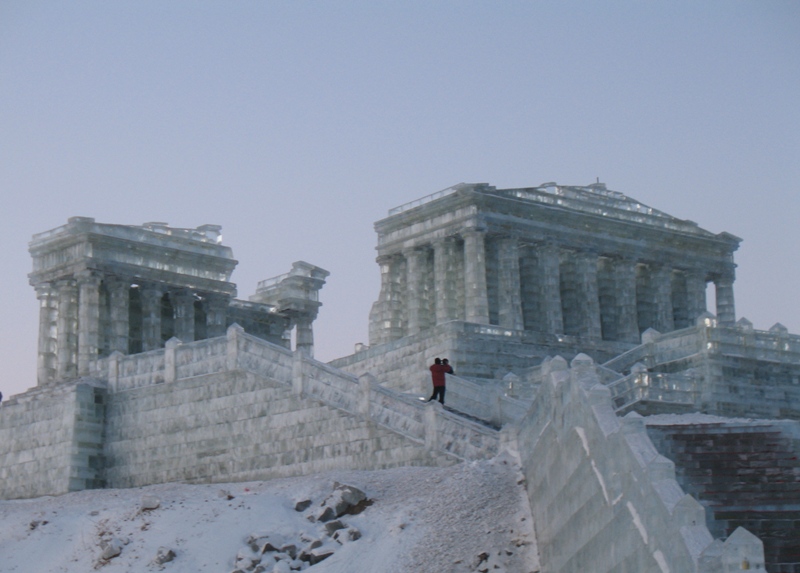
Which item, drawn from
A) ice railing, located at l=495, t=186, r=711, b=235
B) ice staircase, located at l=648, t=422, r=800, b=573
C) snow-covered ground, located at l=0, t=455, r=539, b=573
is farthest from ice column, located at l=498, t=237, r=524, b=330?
ice staircase, located at l=648, t=422, r=800, b=573

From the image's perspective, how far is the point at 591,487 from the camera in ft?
75.2

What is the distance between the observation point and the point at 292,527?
1282 inches

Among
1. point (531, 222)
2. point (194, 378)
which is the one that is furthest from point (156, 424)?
point (531, 222)

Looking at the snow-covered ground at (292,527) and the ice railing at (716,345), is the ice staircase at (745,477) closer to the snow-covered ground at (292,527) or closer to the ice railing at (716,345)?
the snow-covered ground at (292,527)

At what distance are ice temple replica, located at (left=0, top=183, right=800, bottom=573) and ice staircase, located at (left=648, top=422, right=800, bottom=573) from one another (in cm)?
5

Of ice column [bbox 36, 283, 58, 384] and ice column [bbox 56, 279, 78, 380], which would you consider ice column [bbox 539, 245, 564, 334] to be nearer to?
ice column [bbox 56, 279, 78, 380]

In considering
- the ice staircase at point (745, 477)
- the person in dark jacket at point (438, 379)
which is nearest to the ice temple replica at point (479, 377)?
the ice staircase at point (745, 477)

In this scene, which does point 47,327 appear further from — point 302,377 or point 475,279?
point 302,377

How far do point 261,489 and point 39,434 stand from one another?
40.1ft

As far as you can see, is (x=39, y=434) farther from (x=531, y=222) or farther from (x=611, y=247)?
(x=611, y=247)

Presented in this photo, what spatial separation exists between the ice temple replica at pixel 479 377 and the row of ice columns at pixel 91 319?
3.8 inches

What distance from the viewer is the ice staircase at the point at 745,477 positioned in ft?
66.7

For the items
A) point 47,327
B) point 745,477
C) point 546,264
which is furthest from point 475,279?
point 745,477

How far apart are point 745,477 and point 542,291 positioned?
156 ft
